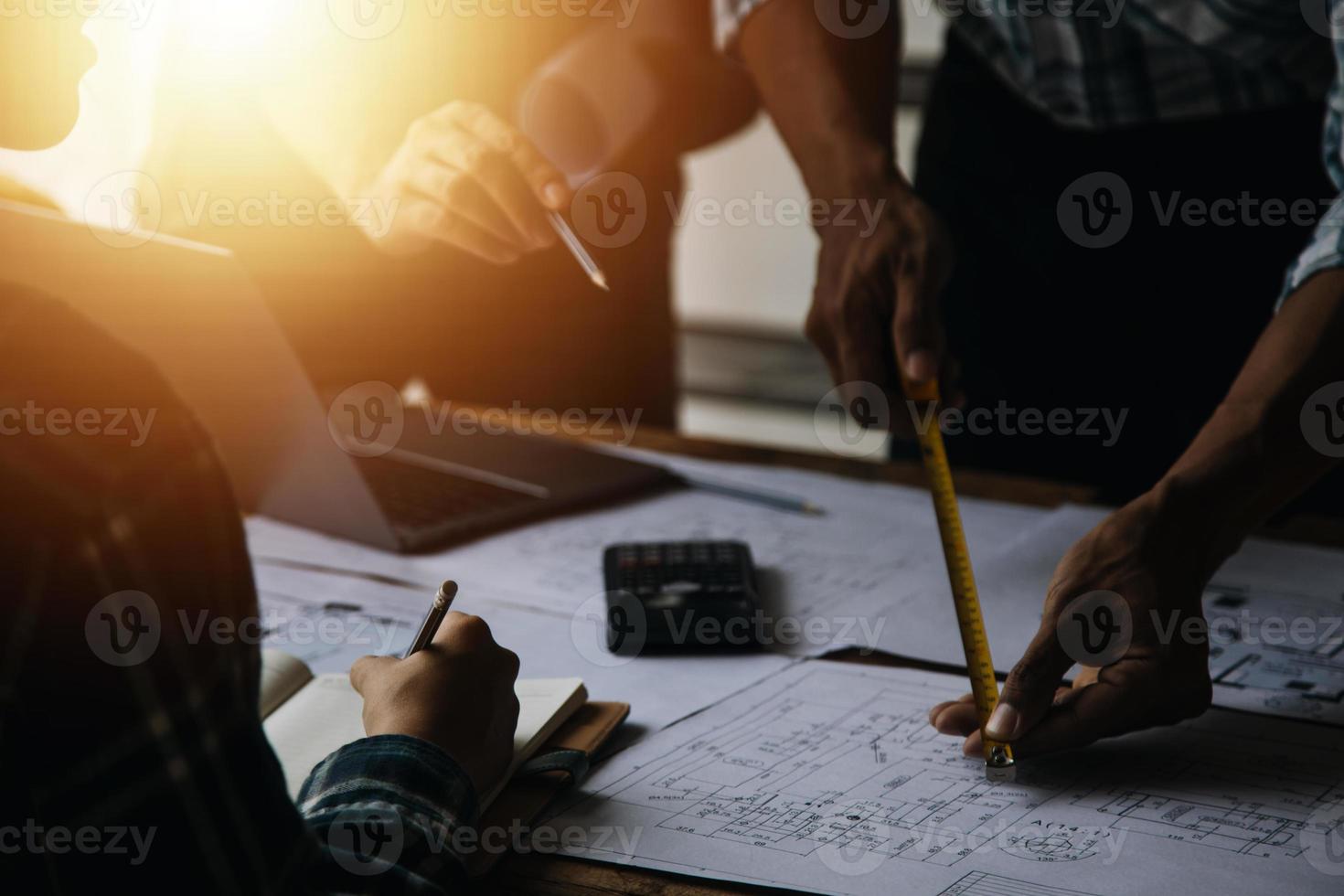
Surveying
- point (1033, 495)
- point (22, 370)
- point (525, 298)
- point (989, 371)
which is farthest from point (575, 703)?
point (525, 298)

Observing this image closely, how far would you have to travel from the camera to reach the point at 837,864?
25.6 inches

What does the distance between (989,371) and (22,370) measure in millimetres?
1259

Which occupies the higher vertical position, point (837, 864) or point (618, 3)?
point (618, 3)

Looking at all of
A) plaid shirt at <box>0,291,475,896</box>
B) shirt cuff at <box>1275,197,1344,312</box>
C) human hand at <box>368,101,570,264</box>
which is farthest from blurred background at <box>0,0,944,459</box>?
shirt cuff at <box>1275,197,1344,312</box>

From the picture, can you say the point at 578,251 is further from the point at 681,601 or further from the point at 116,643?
the point at 116,643

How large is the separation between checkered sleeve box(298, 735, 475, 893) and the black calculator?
0.97 ft

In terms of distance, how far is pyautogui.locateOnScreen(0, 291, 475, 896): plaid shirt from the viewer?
0.47 metres

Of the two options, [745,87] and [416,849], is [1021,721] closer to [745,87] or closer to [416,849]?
[416,849]

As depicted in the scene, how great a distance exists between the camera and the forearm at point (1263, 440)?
86cm

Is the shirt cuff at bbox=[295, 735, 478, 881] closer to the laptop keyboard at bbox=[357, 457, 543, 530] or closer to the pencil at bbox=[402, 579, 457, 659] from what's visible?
the pencil at bbox=[402, 579, 457, 659]

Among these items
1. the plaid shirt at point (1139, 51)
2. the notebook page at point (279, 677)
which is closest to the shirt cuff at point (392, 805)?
the notebook page at point (279, 677)

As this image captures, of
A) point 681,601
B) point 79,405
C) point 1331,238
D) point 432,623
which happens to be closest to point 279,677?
point 432,623

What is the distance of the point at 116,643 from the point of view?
18.8 inches

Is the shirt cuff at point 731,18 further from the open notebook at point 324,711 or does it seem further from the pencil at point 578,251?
the open notebook at point 324,711
